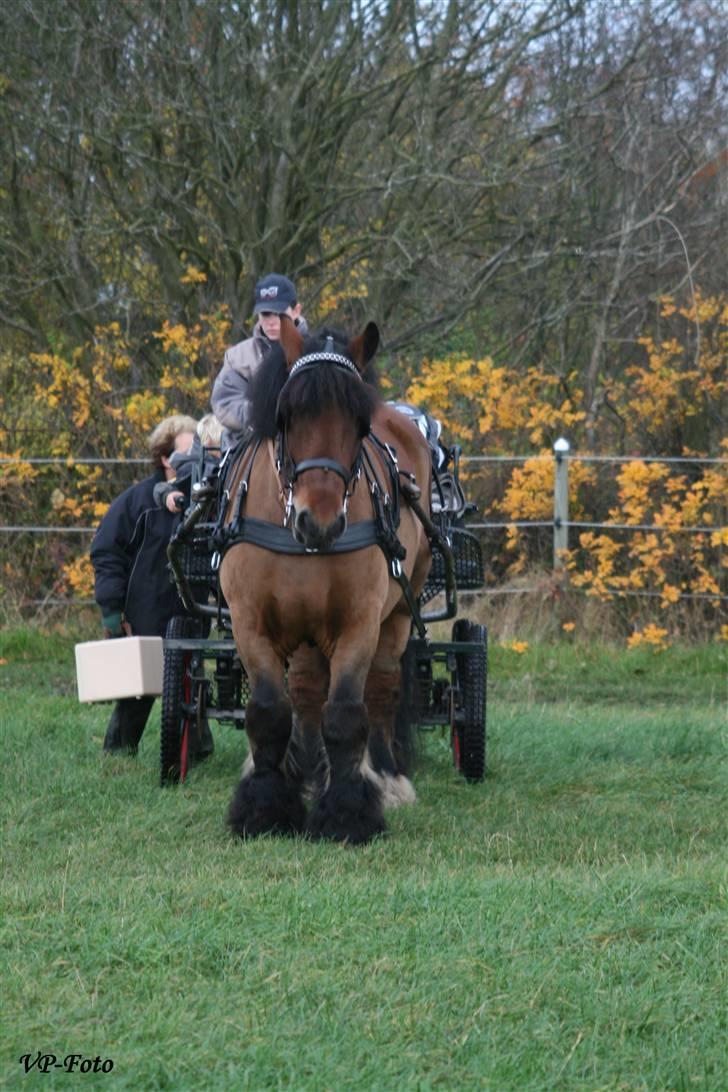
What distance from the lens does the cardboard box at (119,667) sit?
25.8ft

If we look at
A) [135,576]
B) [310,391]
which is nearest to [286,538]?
[310,391]

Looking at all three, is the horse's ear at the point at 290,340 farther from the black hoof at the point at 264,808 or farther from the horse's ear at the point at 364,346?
the black hoof at the point at 264,808

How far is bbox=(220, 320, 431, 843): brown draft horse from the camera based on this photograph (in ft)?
18.7

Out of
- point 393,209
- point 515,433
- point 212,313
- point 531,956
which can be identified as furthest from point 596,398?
point 531,956

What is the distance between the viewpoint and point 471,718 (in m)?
7.41

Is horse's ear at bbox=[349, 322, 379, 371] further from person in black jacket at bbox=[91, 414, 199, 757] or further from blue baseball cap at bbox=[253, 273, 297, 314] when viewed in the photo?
person in black jacket at bbox=[91, 414, 199, 757]

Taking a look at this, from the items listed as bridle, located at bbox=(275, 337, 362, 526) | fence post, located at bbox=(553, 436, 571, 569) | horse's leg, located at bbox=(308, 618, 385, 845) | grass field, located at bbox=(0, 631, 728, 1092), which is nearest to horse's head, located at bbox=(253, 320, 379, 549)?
bridle, located at bbox=(275, 337, 362, 526)

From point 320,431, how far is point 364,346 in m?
0.56

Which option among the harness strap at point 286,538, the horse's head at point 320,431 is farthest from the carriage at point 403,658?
the horse's head at point 320,431

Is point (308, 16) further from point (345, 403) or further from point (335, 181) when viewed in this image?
point (345, 403)

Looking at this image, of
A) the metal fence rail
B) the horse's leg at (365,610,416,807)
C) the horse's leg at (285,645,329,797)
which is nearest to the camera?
the horse's leg at (285,645,329,797)

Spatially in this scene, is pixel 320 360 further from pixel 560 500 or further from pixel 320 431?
pixel 560 500

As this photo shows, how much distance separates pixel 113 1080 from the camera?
10.6 feet

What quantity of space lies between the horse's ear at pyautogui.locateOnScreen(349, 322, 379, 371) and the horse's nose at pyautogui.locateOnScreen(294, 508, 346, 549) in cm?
75
